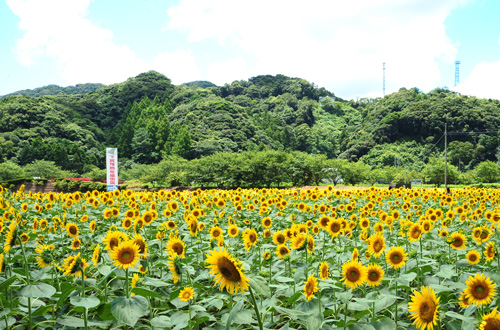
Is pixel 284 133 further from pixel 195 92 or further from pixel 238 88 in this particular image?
pixel 238 88

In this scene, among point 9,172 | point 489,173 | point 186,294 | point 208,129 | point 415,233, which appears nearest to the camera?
point 186,294

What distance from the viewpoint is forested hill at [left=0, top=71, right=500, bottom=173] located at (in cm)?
5716

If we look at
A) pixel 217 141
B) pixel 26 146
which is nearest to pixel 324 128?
pixel 217 141

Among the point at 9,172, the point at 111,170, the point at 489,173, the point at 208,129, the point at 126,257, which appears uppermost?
the point at 208,129

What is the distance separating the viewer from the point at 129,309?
5.12 ft

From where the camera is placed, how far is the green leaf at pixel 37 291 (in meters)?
1.70

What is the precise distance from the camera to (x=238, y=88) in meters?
115

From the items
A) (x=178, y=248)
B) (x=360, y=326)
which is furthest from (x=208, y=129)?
(x=360, y=326)

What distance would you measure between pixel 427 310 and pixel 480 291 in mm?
459

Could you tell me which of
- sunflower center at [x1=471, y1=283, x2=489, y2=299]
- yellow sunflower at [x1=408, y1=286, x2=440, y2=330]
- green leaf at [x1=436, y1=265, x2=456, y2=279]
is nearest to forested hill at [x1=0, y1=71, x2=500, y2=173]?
green leaf at [x1=436, y1=265, x2=456, y2=279]

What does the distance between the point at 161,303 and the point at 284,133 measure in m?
83.7

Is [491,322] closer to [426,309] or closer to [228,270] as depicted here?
[426,309]

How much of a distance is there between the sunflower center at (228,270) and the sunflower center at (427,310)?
2.66 ft

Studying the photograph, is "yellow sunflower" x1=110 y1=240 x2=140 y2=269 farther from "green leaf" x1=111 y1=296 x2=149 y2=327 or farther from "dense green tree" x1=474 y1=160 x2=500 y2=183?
"dense green tree" x1=474 y1=160 x2=500 y2=183
